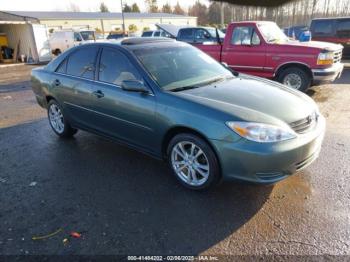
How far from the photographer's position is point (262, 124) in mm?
2766

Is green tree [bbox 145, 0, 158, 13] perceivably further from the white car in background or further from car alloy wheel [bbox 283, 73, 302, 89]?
car alloy wheel [bbox 283, 73, 302, 89]

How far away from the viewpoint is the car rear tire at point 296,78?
720cm

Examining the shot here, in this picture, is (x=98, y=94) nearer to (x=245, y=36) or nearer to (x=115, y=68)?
(x=115, y=68)

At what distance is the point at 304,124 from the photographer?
118 inches

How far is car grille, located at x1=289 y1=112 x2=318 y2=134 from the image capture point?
9.53ft

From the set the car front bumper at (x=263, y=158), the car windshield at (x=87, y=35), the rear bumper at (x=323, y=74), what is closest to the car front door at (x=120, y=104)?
the car front bumper at (x=263, y=158)

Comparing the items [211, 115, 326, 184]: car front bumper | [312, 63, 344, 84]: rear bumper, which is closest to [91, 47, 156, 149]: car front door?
[211, 115, 326, 184]: car front bumper

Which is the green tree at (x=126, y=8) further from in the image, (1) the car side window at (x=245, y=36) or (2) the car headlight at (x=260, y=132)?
(2) the car headlight at (x=260, y=132)

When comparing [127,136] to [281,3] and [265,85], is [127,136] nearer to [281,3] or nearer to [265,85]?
[265,85]

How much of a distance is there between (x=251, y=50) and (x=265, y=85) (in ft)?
14.4

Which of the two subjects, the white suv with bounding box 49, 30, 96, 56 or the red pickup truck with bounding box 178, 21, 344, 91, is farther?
the white suv with bounding box 49, 30, 96, 56

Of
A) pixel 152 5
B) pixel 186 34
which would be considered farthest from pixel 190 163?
pixel 152 5

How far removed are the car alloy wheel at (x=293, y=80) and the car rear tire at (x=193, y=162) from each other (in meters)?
5.16

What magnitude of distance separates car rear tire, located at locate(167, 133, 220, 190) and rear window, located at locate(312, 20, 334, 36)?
12.3 meters
